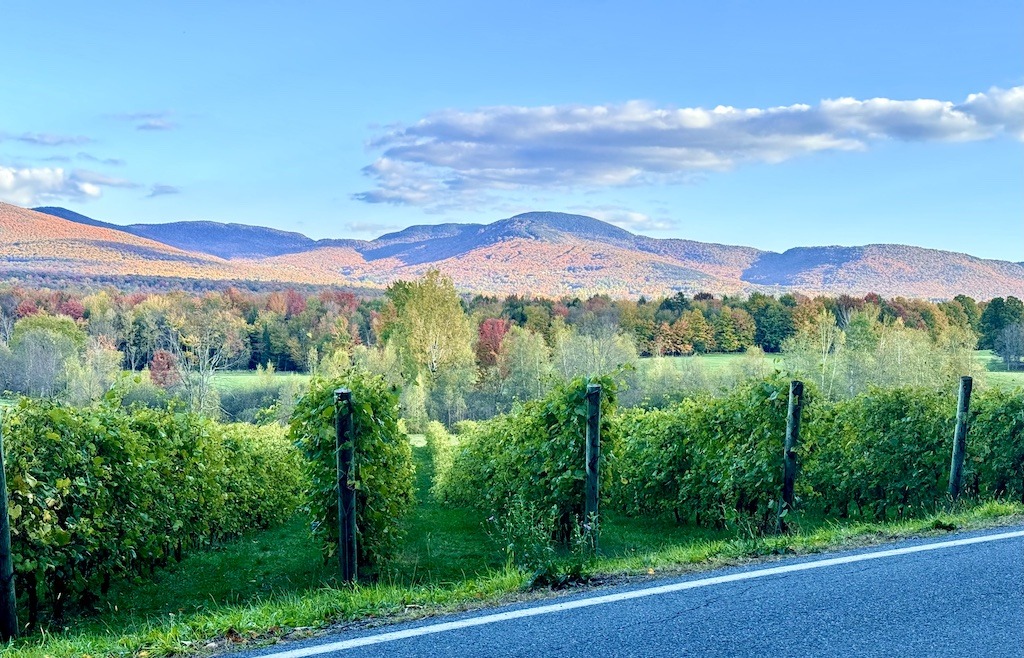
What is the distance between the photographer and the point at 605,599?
5.05 meters

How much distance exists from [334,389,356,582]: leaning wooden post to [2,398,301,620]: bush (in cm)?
222

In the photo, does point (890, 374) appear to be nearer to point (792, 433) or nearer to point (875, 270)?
point (875, 270)

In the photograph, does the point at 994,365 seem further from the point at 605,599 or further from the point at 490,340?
the point at 605,599

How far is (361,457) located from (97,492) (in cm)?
234

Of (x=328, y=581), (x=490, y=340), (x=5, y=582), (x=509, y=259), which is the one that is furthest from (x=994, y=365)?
(x=509, y=259)

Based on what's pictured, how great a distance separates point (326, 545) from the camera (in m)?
8.12

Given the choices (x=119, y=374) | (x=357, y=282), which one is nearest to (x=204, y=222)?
(x=357, y=282)

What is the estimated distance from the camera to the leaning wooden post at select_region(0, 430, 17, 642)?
205 inches

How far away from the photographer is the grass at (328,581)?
4.77 metres

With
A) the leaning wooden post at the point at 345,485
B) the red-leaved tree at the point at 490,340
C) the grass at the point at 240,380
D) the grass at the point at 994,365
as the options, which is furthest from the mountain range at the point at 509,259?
the leaning wooden post at the point at 345,485

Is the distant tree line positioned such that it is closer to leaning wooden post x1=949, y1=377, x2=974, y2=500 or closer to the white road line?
leaning wooden post x1=949, y1=377, x2=974, y2=500

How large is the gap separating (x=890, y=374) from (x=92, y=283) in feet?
338

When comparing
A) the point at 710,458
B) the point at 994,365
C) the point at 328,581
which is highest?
the point at 710,458

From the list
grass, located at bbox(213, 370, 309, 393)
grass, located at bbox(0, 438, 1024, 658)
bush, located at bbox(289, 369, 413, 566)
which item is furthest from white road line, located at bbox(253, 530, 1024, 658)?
grass, located at bbox(213, 370, 309, 393)
